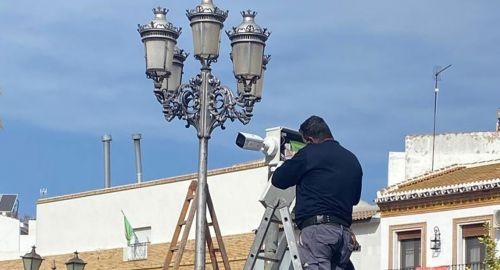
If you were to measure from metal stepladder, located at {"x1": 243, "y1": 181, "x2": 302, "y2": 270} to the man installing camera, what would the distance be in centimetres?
8

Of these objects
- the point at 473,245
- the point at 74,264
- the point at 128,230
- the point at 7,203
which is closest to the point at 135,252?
the point at 128,230

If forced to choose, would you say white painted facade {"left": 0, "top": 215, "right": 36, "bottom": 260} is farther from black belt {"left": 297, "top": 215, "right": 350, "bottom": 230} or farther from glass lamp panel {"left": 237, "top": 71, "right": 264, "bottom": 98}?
black belt {"left": 297, "top": 215, "right": 350, "bottom": 230}

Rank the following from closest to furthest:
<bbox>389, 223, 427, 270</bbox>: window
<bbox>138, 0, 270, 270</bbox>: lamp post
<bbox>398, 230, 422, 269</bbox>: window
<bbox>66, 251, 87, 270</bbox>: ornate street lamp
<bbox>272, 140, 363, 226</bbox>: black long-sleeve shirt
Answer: <bbox>272, 140, 363, 226</bbox>: black long-sleeve shirt
<bbox>138, 0, 270, 270</bbox>: lamp post
<bbox>66, 251, 87, 270</bbox>: ornate street lamp
<bbox>389, 223, 427, 270</bbox>: window
<bbox>398, 230, 422, 269</bbox>: window

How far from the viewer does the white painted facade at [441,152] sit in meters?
43.3

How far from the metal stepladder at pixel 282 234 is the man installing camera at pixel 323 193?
0.25 feet

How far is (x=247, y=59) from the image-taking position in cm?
1742

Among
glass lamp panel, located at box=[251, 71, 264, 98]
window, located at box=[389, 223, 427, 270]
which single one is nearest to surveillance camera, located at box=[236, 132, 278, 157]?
glass lamp panel, located at box=[251, 71, 264, 98]

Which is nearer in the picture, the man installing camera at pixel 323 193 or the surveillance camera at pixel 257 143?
the man installing camera at pixel 323 193

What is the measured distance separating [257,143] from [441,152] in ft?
96.2

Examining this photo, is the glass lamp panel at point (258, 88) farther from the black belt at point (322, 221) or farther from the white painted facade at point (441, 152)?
the white painted facade at point (441, 152)

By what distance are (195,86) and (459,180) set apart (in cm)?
2276

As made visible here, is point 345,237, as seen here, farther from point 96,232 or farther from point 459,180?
point 96,232

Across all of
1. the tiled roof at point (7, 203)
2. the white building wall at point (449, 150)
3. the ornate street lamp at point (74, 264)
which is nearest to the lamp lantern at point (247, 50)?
the ornate street lamp at point (74, 264)

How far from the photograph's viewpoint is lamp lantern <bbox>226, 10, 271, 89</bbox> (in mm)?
17391
